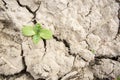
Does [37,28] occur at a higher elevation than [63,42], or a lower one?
higher

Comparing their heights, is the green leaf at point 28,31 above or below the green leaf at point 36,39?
above

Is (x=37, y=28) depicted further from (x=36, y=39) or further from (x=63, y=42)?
(x=63, y=42)

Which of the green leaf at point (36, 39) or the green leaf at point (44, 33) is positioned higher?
the green leaf at point (44, 33)

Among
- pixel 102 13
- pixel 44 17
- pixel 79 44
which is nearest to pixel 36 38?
pixel 44 17

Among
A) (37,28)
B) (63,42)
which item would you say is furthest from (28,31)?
(63,42)

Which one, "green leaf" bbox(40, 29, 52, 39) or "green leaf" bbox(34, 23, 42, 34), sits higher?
"green leaf" bbox(34, 23, 42, 34)

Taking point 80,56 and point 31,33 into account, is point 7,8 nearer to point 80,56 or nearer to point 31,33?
point 31,33

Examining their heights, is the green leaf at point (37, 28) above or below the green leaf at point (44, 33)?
above

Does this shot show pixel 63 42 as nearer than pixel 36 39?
No
